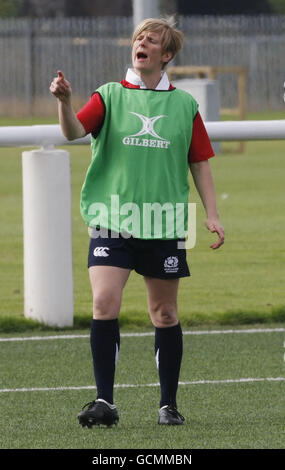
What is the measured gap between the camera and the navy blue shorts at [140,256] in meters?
5.68

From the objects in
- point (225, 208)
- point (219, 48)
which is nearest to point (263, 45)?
point (219, 48)

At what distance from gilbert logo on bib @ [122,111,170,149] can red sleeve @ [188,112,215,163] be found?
0.62 feet

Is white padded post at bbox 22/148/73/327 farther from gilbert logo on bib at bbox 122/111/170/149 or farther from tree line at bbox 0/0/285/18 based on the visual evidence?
tree line at bbox 0/0/285/18

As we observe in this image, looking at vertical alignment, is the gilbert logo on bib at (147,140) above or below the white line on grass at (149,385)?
above

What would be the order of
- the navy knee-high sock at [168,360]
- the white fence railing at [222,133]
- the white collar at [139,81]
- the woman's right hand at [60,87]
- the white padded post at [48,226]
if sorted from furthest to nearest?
the white padded post at [48,226] < the white fence railing at [222,133] < the navy knee-high sock at [168,360] < the white collar at [139,81] < the woman's right hand at [60,87]

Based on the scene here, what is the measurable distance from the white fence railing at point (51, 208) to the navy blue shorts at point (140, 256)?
7.66 feet

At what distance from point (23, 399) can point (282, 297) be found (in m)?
3.27

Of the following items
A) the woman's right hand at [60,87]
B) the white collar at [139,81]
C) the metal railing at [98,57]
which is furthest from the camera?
the metal railing at [98,57]

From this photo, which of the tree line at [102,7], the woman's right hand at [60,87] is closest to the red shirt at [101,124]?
the woman's right hand at [60,87]

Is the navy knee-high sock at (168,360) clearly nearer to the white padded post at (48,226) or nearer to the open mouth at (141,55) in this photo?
the open mouth at (141,55)

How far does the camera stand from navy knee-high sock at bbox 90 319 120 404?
572 centimetres

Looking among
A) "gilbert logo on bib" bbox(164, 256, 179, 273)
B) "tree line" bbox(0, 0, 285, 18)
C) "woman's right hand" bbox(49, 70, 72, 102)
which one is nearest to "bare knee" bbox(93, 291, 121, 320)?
"gilbert logo on bib" bbox(164, 256, 179, 273)
